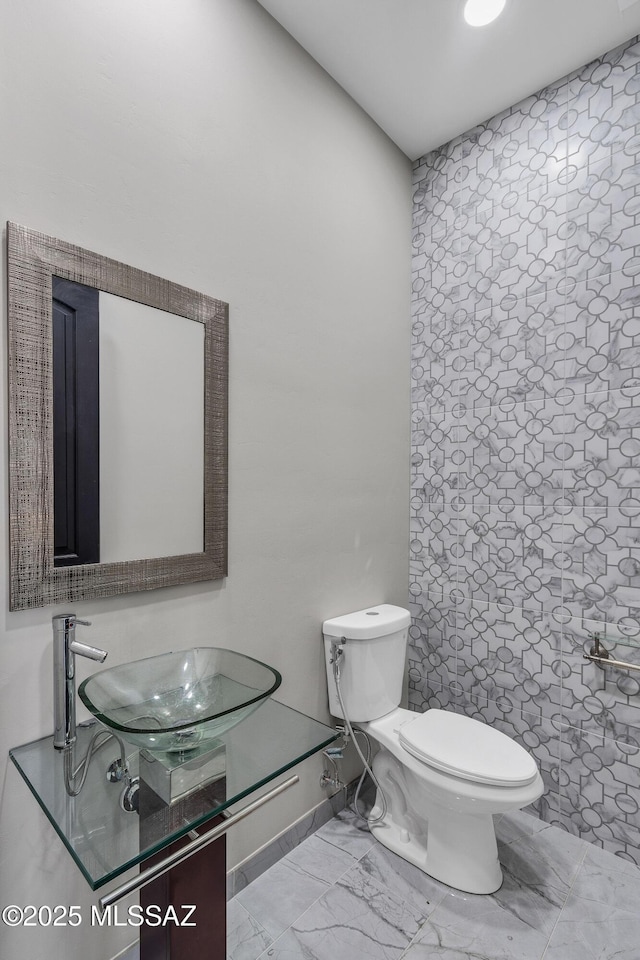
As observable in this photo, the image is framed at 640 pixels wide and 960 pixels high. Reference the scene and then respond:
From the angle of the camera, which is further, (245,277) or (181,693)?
(245,277)

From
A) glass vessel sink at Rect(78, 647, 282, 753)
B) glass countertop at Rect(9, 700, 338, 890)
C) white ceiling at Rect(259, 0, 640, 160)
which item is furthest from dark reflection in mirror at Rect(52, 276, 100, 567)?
white ceiling at Rect(259, 0, 640, 160)

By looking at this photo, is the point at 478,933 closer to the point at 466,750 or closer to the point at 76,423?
the point at 466,750

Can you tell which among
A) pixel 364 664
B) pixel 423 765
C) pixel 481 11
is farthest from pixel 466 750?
pixel 481 11

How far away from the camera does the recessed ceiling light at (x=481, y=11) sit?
1.57 meters

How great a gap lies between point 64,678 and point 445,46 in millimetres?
2256

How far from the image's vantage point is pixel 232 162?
1.51 metres

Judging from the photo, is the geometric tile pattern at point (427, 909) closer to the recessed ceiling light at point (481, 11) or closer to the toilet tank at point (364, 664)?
the toilet tank at point (364, 664)

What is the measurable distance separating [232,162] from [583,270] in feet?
4.14

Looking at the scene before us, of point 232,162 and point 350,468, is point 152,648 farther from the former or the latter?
point 232,162

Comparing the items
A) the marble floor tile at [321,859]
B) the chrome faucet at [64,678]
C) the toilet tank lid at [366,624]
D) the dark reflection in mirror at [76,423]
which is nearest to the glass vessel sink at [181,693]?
the chrome faucet at [64,678]

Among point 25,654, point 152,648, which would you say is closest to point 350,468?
point 152,648

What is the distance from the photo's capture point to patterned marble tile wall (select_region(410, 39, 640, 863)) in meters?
1.73

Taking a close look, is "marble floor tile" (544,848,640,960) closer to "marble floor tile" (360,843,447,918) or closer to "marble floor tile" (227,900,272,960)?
"marble floor tile" (360,843,447,918)

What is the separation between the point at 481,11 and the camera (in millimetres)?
1599
